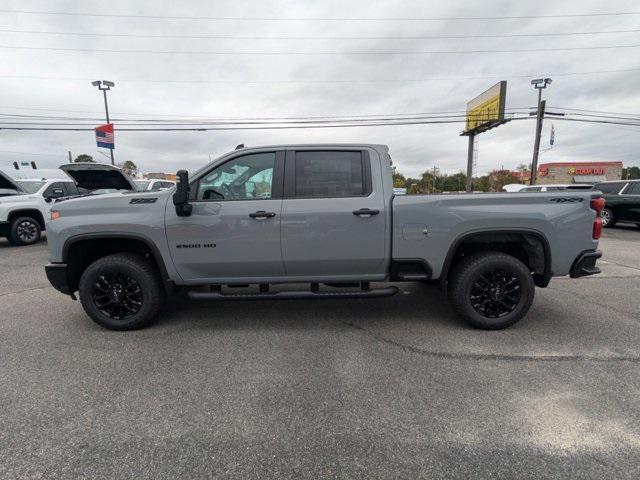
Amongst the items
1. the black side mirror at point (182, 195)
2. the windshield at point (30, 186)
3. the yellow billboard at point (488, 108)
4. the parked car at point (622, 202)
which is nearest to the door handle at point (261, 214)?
the black side mirror at point (182, 195)

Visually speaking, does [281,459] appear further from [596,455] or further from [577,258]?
[577,258]

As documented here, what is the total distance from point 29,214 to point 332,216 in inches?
394

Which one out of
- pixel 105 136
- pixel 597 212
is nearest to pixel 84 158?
pixel 105 136

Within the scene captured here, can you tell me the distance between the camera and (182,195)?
3.39 metres

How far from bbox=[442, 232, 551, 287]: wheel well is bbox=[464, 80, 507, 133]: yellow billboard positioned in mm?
22154

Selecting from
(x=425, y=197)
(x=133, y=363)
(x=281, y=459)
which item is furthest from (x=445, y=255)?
(x=133, y=363)

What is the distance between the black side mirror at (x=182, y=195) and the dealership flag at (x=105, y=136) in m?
21.5

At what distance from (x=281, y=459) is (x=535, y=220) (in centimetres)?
314

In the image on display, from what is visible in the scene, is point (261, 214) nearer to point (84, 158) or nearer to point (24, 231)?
point (24, 231)

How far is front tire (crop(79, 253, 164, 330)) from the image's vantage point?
3.70m

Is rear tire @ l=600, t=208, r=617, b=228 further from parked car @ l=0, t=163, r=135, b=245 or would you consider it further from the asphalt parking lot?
parked car @ l=0, t=163, r=135, b=245

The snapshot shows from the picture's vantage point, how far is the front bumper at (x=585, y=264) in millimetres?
3637

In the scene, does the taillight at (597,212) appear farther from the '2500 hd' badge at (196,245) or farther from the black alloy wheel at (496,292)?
the '2500 hd' badge at (196,245)

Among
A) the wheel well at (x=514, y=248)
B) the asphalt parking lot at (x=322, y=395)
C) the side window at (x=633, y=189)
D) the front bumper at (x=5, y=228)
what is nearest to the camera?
the asphalt parking lot at (x=322, y=395)
